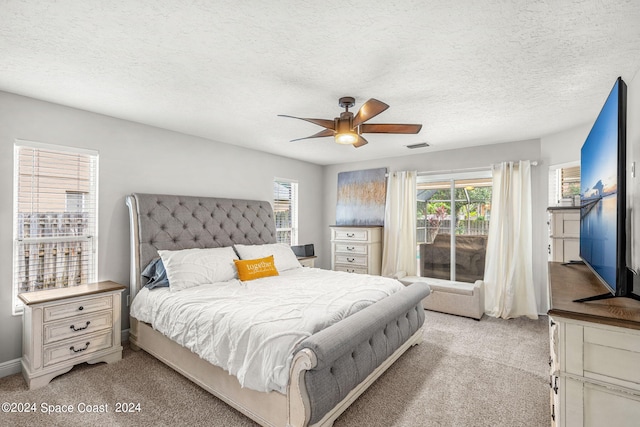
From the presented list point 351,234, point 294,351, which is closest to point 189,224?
point 294,351

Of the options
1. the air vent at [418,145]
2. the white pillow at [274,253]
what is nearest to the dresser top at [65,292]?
the white pillow at [274,253]

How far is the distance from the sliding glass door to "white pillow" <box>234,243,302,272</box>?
2.33m

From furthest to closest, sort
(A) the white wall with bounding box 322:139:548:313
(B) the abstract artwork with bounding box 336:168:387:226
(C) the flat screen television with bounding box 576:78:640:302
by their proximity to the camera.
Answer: (B) the abstract artwork with bounding box 336:168:387:226, (A) the white wall with bounding box 322:139:548:313, (C) the flat screen television with bounding box 576:78:640:302

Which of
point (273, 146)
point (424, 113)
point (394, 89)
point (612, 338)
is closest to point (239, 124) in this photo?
point (273, 146)

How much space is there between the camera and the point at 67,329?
2.49 meters

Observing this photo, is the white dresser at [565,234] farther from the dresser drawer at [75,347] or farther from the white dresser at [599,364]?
the dresser drawer at [75,347]

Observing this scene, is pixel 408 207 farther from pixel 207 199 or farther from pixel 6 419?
pixel 6 419

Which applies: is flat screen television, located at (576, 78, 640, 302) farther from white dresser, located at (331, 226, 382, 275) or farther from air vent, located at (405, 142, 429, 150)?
white dresser, located at (331, 226, 382, 275)

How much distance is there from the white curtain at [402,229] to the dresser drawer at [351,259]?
0.43 m

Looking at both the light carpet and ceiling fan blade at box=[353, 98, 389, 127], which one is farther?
ceiling fan blade at box=[353, 98, 389, 127]

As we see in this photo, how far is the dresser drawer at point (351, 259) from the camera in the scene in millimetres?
4958

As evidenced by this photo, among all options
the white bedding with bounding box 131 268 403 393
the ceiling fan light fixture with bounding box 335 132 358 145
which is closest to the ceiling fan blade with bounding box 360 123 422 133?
the ceiling fan light fixture with bounding box 335 132 358 145

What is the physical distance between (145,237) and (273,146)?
6.81ft

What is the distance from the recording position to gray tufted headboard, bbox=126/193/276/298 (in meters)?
3.12
